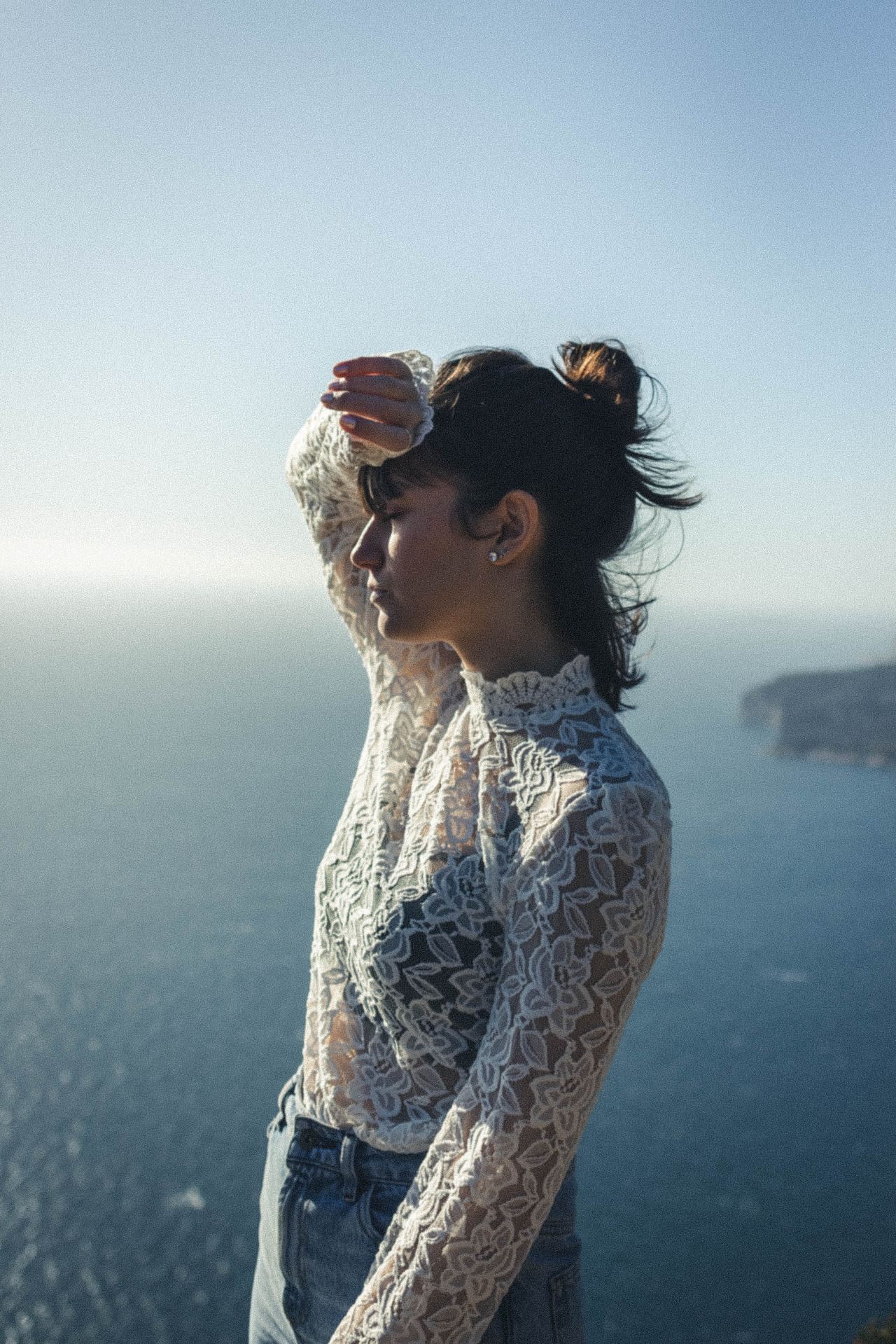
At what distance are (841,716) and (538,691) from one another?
2865 inches

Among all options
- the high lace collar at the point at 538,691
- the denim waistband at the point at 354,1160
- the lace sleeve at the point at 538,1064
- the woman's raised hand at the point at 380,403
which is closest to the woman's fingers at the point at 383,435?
the woman's raised hand at the point at 380,403

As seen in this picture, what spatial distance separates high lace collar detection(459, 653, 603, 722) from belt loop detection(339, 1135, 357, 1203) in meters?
0.64

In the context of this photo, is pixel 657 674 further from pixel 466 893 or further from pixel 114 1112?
pixel 466 893

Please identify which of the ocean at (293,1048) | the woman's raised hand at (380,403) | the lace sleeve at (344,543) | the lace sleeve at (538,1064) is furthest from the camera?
the ocean at (293,1048)

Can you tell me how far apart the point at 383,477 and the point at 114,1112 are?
3900cm

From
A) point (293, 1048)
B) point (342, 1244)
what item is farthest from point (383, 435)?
point (293, 1048)

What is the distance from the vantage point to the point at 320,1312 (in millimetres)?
1501

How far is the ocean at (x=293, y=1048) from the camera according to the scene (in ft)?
101

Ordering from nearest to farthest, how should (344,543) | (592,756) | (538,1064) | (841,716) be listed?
(538,1064) → (592,756) → (344,543) → (841,716)

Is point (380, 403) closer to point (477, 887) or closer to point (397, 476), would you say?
point (397, 476)

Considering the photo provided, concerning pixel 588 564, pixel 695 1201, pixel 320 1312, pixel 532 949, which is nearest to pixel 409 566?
pixel 588 564

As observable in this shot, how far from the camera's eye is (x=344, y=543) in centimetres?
196

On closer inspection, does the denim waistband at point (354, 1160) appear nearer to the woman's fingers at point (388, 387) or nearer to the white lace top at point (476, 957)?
the white lace top at point (476, 957)

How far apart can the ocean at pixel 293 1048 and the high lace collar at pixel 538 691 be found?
2252 cm
